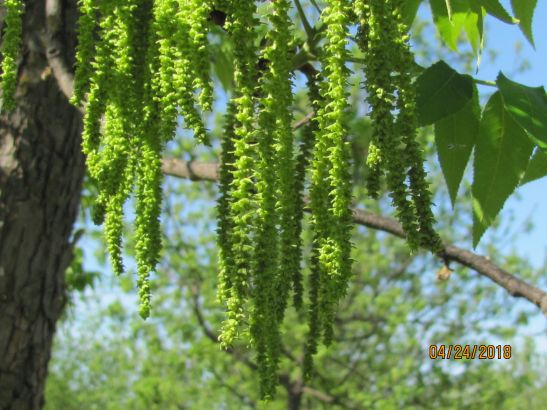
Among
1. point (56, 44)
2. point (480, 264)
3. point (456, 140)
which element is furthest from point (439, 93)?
point (56, 44)

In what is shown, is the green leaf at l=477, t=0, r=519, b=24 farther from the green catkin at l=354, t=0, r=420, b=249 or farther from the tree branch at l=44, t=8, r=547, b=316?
the tree branch at l=44, t=8, r=547, b=316

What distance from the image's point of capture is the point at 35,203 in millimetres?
2809

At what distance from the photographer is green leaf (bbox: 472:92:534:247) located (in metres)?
1.60

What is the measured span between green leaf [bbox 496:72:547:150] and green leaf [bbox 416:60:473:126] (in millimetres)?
94

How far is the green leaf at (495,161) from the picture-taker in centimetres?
160

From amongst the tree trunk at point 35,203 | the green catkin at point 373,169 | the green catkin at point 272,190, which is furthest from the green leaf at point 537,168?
the tree trunk at point 35,203

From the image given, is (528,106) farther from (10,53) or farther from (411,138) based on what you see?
(10,53)

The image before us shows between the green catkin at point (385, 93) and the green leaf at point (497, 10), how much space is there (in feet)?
1.61

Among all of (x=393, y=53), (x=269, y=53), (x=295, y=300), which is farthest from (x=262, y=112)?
(x=295, y=300)

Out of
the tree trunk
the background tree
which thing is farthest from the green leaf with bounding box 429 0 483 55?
the tree trunk

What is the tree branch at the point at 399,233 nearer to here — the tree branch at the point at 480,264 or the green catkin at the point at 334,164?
the tree branch at the point at 480,264

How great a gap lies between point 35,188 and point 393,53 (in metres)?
2.03

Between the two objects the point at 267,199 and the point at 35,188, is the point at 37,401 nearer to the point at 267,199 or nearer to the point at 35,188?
the point at 35,188

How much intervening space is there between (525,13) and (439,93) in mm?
351
